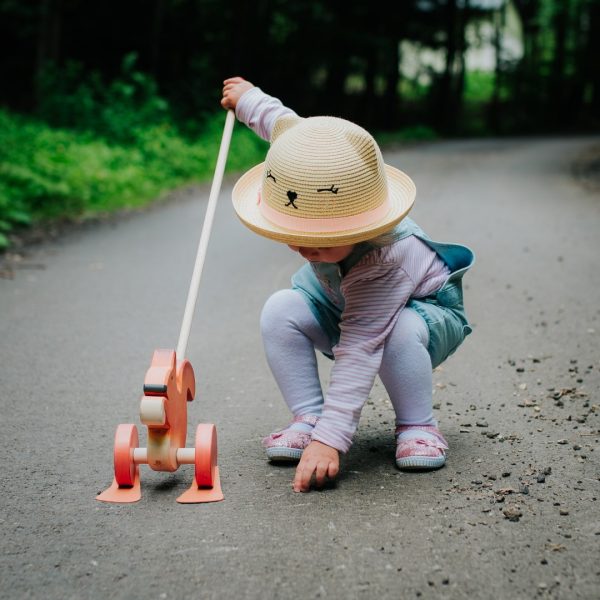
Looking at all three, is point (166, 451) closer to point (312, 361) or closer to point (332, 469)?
point (332, 469)

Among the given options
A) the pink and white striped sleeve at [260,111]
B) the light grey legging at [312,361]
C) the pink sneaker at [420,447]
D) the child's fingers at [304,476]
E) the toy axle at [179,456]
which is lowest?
the pink sneaker at [420,447]

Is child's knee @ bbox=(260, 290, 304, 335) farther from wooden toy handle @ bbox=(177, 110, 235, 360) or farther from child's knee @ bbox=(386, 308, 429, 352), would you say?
child's knee @ bbox=(386, 308, 429, 352)

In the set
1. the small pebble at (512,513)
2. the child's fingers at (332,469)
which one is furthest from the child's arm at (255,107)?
the small pebble at (512,513)

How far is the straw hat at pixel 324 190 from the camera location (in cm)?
237

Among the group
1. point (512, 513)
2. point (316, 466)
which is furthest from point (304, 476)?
point (512, 513)

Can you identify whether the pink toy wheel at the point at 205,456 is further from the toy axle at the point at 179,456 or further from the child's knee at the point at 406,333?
the child's knee at the point at 406,333

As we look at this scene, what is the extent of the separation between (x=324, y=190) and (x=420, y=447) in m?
0.93

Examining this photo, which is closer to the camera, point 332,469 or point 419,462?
point 332,469

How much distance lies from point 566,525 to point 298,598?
0.82 m

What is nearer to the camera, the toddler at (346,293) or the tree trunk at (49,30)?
the toddler at (346,293)

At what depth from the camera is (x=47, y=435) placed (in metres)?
3.12

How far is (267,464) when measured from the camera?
2.80 meters

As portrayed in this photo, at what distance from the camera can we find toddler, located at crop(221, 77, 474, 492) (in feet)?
7.84

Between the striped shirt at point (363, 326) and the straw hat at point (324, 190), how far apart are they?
0.75ft
